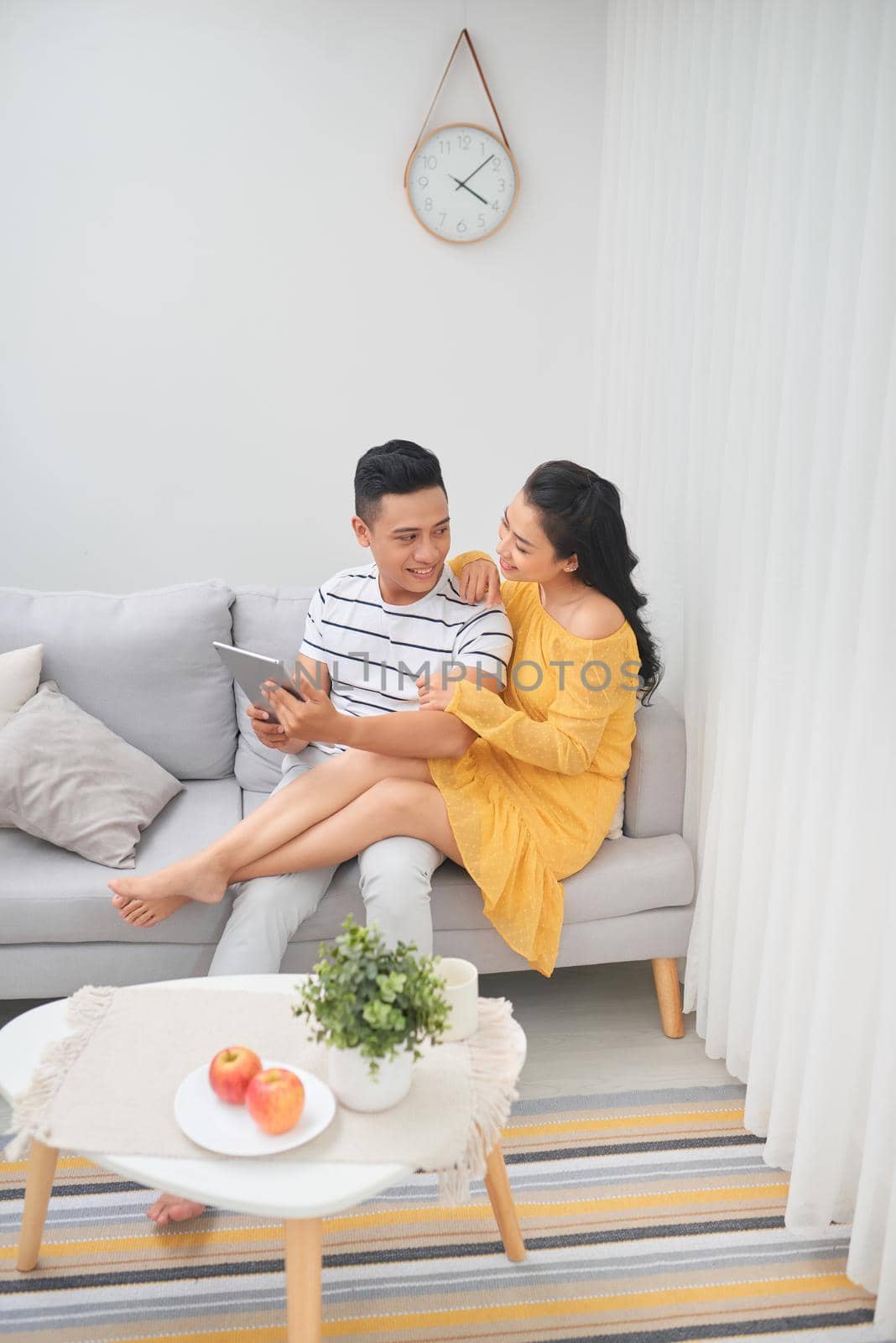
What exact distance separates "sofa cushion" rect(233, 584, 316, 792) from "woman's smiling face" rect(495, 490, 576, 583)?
65cm

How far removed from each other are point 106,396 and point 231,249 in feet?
1.74

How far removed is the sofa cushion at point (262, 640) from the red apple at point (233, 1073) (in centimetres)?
120

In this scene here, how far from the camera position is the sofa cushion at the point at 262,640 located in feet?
8.06

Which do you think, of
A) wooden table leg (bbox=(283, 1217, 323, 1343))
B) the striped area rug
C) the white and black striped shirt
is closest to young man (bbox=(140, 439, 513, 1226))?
the white and black striped shirt

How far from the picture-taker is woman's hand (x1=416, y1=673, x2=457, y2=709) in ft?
6.48

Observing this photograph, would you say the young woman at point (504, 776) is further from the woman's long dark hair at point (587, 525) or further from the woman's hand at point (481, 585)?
the woman's hand at point (481, 585)

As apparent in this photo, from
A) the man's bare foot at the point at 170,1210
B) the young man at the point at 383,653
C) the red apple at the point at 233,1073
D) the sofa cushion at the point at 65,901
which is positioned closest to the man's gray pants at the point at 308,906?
the young man at the point at 383,653

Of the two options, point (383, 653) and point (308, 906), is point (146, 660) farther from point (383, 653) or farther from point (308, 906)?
point (308, 906)

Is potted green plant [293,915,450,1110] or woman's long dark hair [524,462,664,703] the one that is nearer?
potted green plant [293,915,450,1110]

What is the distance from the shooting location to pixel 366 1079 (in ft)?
4.13

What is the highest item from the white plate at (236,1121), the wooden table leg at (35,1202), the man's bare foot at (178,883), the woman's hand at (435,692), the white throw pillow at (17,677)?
the woman's hand at (435,692)

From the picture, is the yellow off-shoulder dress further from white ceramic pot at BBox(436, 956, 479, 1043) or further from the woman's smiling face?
white ceramic pot at BBox(436, 956, 479, 1043)

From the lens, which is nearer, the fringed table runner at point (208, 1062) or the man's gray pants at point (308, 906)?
the fringed table runner at point (208, 1062)

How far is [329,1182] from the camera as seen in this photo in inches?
46.2
